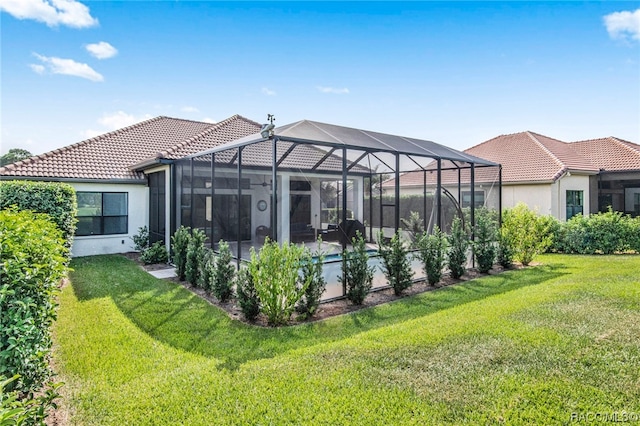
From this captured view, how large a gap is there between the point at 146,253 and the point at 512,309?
9928mm

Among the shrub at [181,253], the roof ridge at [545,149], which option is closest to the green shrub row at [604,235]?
the roof ridge at [545,149]

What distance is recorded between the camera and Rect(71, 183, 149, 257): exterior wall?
497 inches

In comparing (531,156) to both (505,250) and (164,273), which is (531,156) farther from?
(164,273)

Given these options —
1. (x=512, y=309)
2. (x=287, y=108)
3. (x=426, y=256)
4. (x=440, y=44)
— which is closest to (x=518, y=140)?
(x=440, y=44)

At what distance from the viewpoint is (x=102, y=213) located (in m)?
13.0

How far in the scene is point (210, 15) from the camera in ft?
33.9

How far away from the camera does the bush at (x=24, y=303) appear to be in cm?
243

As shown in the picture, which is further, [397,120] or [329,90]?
[397,120]

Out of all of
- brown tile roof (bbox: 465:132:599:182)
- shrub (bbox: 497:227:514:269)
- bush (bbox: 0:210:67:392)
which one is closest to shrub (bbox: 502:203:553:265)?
shrub (bbox: 497:227:514:269)

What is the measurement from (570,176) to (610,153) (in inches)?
187

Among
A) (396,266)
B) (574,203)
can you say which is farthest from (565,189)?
(396,266)

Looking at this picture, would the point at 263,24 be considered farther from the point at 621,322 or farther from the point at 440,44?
the point at 621,322

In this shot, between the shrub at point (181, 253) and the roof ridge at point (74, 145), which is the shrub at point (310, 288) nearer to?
the shrub at point (181, 253)

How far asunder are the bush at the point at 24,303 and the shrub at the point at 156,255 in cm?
815
